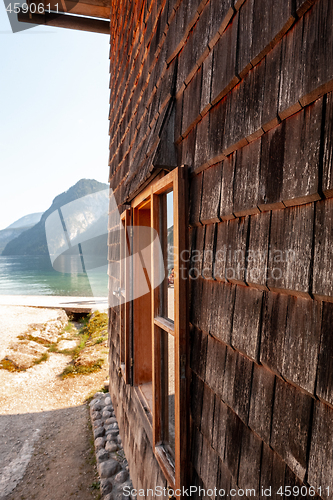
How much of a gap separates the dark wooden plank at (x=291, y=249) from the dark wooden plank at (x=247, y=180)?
0.10 metres

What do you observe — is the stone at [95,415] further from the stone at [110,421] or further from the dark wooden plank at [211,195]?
the dark wooden plank at [211,195]

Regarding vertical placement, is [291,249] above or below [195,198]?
below

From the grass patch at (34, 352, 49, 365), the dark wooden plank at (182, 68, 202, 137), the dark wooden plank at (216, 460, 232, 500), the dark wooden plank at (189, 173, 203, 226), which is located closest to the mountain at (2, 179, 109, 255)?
the grass patch at (34, 352, 49, 365)

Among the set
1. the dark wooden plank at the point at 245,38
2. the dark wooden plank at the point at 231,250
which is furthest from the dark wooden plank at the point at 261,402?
the dark wooden plank at the point at 245,38

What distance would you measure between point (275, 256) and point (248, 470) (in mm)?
591

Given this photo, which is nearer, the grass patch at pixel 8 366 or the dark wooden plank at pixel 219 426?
the dark wooden plank at pixel 219 426

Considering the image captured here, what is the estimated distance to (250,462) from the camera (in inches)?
32.1

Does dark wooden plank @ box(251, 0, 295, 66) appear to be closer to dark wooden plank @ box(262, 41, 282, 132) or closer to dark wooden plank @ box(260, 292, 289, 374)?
dark wooden plank @ box(262, 41, 282, 132)

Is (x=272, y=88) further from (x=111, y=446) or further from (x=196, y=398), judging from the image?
(x=111, y=446)

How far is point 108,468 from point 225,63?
3.32 meters

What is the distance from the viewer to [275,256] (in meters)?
0.73

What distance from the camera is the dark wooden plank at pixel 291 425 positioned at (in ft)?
2.04

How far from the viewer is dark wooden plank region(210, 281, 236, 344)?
94cm

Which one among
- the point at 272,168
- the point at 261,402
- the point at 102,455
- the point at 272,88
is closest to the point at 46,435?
the point at 102,455
